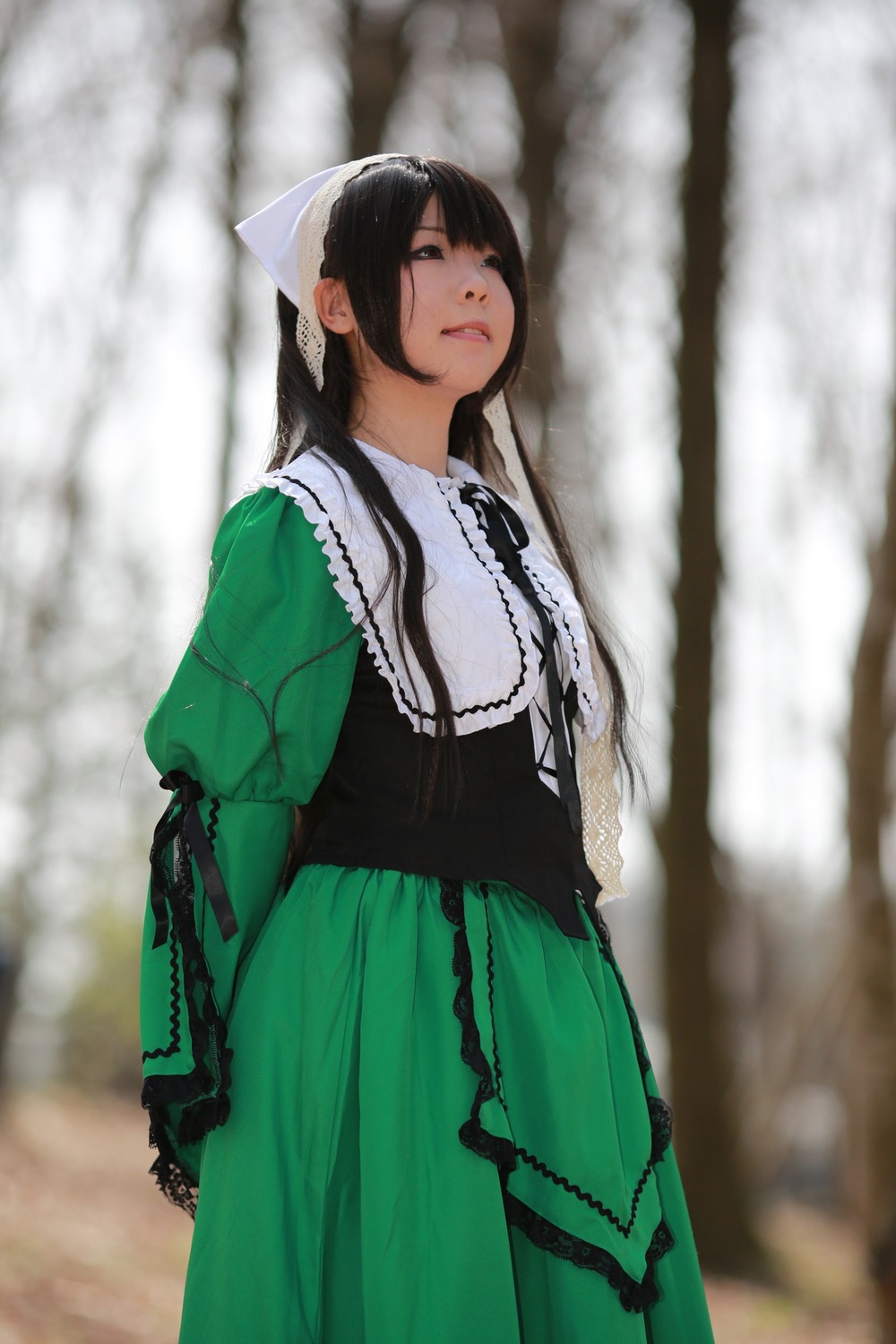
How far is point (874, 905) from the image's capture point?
12.2 feet

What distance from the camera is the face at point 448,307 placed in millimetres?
1537

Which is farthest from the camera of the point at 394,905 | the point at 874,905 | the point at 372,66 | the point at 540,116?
the point at 372,66

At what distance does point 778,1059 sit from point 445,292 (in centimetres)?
754

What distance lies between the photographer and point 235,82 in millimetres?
6637

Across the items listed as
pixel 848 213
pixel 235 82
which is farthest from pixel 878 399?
pixel 235 82

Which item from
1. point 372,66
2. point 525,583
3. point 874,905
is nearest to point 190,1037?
point 525,583

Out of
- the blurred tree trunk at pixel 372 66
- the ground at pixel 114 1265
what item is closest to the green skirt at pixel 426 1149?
the ground at pixel 114 1265

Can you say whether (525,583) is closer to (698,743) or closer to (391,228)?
(391,228)

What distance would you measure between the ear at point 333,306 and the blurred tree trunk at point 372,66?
4.69 m

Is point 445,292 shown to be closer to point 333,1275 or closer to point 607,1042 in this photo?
point 607,1042

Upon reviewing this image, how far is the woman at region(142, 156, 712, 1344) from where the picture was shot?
1.28 meters

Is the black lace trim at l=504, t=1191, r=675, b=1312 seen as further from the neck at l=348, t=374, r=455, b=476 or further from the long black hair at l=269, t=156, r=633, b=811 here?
the neck at l=348, t=374, r=455, b=476

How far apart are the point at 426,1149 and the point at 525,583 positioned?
696 mm

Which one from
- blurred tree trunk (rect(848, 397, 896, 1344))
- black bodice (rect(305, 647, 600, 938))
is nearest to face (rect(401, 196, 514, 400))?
black bodice (rect(305, 647, 600, 938))
